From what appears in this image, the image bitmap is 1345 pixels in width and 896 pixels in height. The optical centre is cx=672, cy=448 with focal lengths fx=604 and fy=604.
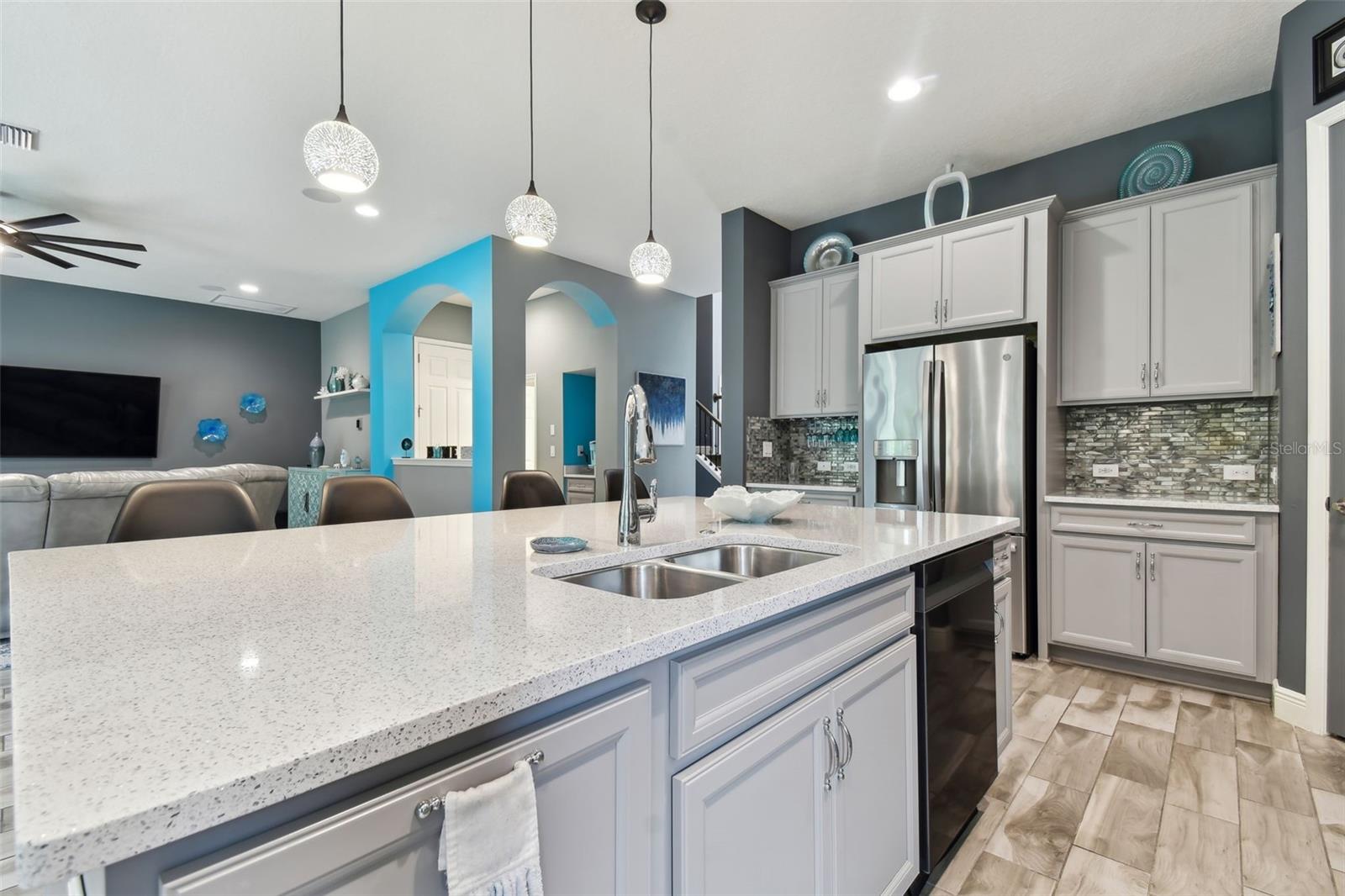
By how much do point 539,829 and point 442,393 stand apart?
6959 mm

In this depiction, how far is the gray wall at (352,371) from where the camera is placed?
23.7 feet

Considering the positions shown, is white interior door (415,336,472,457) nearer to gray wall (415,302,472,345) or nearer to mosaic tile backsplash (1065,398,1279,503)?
gray wall (415,302,472,345)

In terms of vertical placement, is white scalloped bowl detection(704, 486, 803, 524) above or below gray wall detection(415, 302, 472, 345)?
below

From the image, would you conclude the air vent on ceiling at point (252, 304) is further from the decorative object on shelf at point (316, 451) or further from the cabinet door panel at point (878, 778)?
the cabinet door panel at point (878, 778)

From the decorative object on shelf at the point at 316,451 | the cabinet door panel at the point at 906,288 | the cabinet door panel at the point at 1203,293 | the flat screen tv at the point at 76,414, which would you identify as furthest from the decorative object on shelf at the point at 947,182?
the flat screen tv at the point at 76,414

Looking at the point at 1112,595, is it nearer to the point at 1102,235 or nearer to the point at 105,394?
the point at 1102,235

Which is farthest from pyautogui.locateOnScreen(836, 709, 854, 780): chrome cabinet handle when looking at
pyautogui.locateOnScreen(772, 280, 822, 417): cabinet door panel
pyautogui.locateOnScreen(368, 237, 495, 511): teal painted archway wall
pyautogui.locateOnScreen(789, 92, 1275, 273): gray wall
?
pyautogui.locateOnScreen(368, 237, 495, 511): teal painted archway wall

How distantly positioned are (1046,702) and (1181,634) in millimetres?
798

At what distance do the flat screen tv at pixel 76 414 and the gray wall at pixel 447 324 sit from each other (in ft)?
10.2

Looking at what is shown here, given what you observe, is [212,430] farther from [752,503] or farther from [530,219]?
[752,503]

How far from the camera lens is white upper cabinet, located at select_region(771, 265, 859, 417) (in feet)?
13.8

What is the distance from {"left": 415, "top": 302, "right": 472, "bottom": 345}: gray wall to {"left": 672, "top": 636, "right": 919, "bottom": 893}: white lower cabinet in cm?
670

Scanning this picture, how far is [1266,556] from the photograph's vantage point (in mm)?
2666

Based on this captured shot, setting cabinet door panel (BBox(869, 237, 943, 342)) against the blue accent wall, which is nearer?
cabinet door panel (BBox(869, 237, 943, 342))
